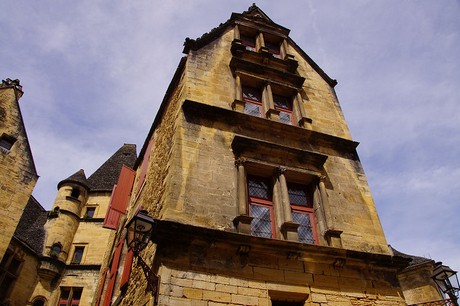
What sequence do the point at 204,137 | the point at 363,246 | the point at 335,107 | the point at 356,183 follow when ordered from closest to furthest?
the point at 363,246
the point at 204,137
the point at 356,183
the point at 335,107

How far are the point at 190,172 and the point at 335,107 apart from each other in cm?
583

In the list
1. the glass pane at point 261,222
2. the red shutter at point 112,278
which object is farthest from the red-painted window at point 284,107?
the red shutter at point 112,278

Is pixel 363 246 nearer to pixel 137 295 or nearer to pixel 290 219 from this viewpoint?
pixel 290 219

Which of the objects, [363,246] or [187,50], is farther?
[187,50]

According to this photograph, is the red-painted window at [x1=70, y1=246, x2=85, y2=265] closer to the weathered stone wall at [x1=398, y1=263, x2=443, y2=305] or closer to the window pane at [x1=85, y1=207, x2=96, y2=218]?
the window pane at [x1=85, y1=207, x2=96, y2=218]

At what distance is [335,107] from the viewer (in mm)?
11039

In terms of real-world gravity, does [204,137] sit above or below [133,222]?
above

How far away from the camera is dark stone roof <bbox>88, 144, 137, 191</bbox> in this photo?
19562 mm

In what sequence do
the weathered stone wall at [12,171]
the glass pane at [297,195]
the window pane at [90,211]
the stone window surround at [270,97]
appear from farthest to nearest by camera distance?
1. the window pane at [90,211]
2. the weathered stone wall at [12,171]
3. the stone window surround at [270,97]
4. the glass pane at [297,195]

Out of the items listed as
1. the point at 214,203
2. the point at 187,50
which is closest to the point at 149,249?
the point at 214,203

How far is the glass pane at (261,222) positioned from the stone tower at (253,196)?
0.03m

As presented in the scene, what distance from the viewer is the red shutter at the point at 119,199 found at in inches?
421

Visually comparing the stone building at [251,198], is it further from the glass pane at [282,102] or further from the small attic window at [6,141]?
the small attic window at [6,141]

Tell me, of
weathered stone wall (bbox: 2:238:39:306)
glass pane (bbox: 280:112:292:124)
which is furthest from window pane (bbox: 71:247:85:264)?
glass pane (bbox: 280:112:292:124)
